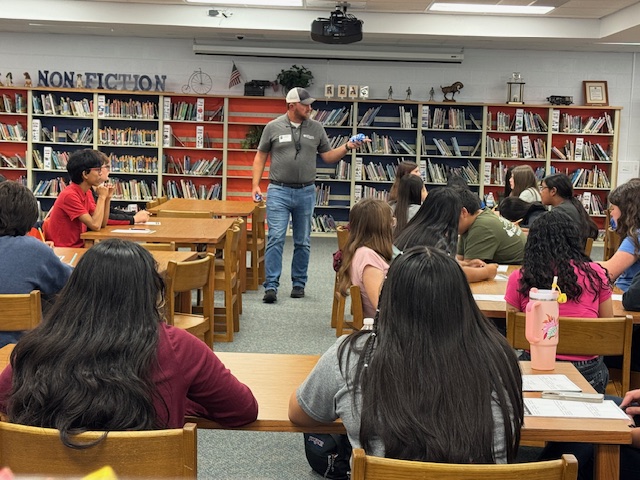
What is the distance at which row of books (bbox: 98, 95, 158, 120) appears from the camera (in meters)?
11.3

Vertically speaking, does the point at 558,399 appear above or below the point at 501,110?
below

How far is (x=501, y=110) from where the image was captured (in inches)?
458

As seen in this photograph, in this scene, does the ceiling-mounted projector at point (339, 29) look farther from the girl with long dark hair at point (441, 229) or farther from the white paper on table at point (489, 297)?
the white paper on table at point (489, 297)

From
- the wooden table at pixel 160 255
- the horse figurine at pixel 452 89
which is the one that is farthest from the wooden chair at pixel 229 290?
the horse figurine at pixel 452 89

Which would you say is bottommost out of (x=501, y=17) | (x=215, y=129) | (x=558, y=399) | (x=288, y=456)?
(x=288, y=456)

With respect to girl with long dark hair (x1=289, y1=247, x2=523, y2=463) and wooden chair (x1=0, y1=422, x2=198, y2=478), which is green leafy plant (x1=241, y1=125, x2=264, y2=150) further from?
wooden chair (x1=0, y1=422, x2=198, y2=478)

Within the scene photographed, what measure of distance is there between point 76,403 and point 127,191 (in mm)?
9854

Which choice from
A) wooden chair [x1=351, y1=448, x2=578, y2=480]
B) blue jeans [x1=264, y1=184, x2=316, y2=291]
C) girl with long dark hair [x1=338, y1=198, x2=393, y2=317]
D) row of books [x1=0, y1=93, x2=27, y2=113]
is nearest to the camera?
wooden chair [x1=351, y1=448, x2=578, y2=480]

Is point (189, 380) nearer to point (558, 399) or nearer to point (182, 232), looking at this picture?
point (558, 399)

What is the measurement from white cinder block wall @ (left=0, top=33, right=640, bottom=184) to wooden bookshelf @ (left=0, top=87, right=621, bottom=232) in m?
0.31

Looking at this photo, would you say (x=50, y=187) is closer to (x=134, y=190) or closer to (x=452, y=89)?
(x=134, y=190)

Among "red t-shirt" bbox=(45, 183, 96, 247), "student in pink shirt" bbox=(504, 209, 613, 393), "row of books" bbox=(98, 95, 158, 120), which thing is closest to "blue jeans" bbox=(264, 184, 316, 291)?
"red t-shirt" bbox=(45, 183, 96, 247)

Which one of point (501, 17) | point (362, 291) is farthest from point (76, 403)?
point (501, 17)

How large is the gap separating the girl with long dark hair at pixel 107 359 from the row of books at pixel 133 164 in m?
9.57
